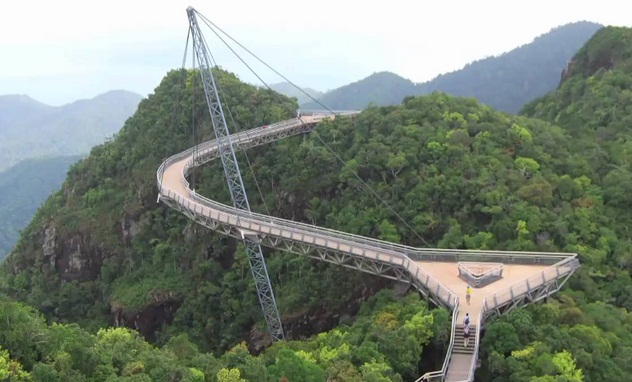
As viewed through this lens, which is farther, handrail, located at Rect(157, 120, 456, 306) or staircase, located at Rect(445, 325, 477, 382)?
handrail, located at Rect(157, 120, 456, 306)

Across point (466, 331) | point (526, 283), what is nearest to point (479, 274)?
point (526, 283)

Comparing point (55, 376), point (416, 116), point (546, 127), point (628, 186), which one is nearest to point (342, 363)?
point (55, 376)

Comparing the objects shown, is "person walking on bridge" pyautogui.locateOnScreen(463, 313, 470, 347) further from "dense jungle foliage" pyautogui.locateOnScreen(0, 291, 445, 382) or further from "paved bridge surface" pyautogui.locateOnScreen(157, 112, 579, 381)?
"dense jungle foliage" pyautogui.locateOnScreen(0, 291, 445, 382)

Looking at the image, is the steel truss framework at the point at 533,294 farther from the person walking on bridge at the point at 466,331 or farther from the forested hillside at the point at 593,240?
the person walking on bridge at the point at 466,331

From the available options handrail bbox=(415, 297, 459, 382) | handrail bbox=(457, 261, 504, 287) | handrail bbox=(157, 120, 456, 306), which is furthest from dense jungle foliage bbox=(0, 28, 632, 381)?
→ handrail bbox=(457, 261, 504, 287)

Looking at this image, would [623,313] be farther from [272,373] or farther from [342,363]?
[272,373]

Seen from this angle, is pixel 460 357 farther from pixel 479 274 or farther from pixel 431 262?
pixel 431 262

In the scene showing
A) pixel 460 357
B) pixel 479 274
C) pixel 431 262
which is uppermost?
pixel 479 274

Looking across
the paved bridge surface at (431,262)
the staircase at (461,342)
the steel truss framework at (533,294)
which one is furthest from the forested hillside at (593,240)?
the paved bridge surface at (431,262)
